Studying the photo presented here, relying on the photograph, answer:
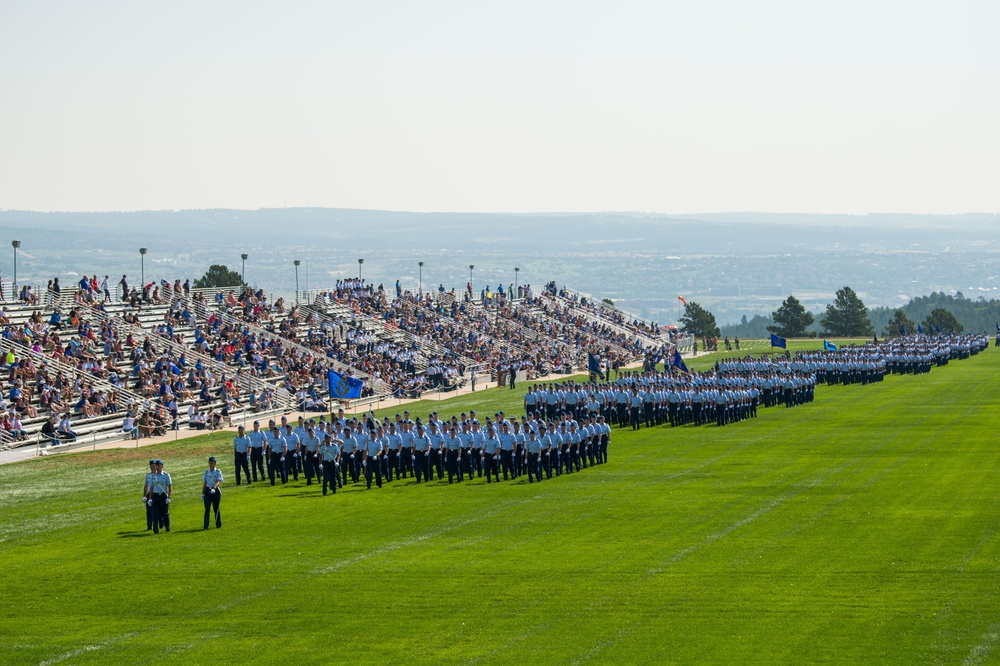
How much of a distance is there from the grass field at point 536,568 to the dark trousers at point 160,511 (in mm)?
276

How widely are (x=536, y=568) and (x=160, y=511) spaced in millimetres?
7530

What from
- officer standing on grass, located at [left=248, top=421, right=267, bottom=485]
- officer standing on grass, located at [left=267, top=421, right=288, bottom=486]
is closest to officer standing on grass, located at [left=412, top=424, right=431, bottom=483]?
officer standing on grass, located at [left=267, top=421, right=288, bottom=486]

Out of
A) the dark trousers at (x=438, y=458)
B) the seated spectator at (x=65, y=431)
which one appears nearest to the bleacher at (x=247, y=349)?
the seated spectator at (x=65, y=431)

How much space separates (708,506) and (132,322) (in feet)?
104

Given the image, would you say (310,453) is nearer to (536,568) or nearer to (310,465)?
(310,465)

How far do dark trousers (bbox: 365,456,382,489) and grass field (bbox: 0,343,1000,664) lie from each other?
443mm

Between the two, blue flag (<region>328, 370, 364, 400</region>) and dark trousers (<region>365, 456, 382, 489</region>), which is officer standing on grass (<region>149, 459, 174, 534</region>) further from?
blue flag (<region>328, 370, 364, 400</region>)

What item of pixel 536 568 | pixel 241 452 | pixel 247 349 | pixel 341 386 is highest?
pixel 247 349

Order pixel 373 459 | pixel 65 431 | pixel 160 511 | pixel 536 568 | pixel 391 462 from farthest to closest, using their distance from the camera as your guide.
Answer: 1. pixel 65 431
2. pixel 391 462
3. pixel 373 459
4. pixel 160 511
5. pixel 536 568

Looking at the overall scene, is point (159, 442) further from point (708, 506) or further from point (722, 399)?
point (708, 506)

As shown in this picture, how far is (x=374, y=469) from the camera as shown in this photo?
1158 inches

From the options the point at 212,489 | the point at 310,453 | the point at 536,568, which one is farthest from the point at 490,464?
the point at 536,568

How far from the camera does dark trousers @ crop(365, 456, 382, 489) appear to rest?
29.0 meters

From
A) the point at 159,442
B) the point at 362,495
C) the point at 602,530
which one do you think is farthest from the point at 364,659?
the point at 159,442
